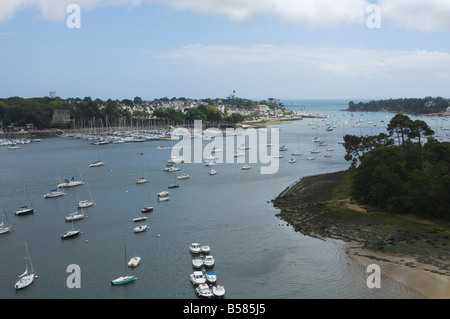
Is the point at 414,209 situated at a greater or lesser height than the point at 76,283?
greater

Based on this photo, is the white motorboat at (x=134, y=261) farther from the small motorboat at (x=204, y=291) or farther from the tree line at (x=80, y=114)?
the tree line at (x=80, y=114)

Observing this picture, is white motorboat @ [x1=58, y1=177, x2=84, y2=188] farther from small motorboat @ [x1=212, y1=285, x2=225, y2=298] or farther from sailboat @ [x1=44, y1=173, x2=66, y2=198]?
small motorboat @ [x1=212, y1=285, x2=225, y2=298]

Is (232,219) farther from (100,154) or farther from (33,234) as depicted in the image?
(100,154)

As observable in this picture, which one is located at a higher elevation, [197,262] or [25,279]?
[197,262]

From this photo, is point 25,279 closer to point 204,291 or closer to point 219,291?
point 204,291

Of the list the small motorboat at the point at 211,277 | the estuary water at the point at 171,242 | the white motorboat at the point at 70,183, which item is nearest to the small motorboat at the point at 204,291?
the estuary water at the point at 171,242

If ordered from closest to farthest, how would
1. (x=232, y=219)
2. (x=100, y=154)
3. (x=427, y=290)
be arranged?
(x=427, y=290) → (x=232, y=219) → (x=100, y=154)

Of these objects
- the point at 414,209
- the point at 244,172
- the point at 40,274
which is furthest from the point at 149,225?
the point at 244,172

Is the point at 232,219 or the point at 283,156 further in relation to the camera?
the point at 283,156

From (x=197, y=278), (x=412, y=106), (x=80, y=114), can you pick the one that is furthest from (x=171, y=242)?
(x=412, y=106)
